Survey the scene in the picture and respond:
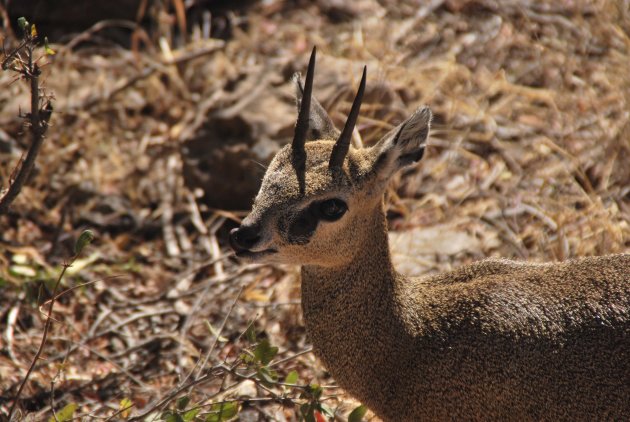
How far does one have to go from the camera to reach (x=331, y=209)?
3.27 meters

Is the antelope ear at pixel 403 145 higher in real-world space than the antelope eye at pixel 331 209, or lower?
higher

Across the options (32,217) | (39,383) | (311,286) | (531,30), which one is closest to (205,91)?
(32,217)

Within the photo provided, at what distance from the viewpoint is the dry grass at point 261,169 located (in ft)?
15.8

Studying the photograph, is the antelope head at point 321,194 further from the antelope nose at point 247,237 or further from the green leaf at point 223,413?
the green leaf at point 223,413

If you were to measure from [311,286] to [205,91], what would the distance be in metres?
3.85

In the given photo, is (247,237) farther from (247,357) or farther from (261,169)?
(261,169)

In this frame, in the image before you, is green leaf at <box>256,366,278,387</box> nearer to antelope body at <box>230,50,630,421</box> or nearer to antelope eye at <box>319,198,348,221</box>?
antelope body at <box>230,50,630,421</box>

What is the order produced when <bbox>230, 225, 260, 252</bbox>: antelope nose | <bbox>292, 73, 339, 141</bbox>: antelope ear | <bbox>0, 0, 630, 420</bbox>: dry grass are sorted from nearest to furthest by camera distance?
<bbox>230, 225, 260, 252</bbox>: antelope nose → <bbox>292, 73, 339, 141</bbox>: antelope ear → <bbox>0, 0, 630, 420</bbox>: dry grass

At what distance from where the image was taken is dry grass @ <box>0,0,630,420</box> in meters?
4.82

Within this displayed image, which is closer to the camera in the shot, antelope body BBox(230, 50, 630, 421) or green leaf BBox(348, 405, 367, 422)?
antelope body BBox(230, 50, 630, 421)

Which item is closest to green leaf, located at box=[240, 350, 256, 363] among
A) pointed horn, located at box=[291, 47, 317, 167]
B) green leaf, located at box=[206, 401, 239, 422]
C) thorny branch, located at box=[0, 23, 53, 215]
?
green leaf, located at box=[206, 401, 239, 422]

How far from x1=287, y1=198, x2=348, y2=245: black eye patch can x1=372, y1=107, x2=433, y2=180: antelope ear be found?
24 centimetres

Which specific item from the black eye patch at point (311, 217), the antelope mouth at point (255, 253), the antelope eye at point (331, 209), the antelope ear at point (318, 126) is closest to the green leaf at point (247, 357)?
the antelope mouth at point (255, 253)

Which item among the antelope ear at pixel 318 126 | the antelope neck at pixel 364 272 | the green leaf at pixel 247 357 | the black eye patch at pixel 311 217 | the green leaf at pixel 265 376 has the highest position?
the antelope ear at pixel 318 126
